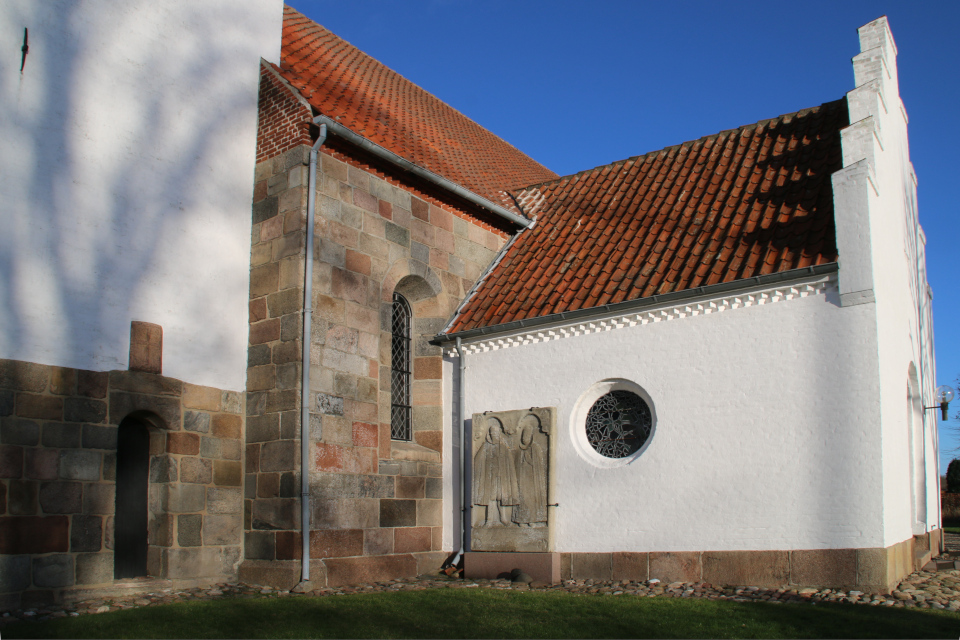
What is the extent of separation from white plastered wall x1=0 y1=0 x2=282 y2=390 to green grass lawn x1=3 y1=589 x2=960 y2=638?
9.25 ft

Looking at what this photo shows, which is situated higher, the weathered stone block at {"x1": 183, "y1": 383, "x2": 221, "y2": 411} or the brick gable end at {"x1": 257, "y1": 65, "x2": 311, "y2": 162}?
the brick gable end at {"x1": 257, "y1": 65, "x2": 311, "y2": 162}

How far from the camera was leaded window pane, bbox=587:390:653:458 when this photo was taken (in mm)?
9773

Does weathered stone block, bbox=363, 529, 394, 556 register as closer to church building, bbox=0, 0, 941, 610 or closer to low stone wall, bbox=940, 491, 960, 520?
church building, bbox=0, 0, 941, 610

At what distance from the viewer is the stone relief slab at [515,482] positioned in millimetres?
9859

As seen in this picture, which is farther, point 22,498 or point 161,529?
point 161,529

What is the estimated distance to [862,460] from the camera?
8.17m

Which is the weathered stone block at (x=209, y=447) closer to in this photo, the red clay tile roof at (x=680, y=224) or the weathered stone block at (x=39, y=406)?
the weathered stone block at (x=39, y=406)

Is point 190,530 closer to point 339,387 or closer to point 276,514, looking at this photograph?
point 276,514

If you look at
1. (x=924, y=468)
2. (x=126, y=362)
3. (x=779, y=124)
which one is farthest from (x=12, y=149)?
(x=924, y=468)

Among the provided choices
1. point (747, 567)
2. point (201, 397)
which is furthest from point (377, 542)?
point (747, 567)

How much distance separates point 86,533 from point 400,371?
4686mm

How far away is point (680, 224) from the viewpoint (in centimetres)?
1086

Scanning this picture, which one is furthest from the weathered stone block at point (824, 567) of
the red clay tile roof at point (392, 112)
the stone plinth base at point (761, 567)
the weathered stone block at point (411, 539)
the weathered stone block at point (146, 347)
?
the weathered stone block at point (146, 347)

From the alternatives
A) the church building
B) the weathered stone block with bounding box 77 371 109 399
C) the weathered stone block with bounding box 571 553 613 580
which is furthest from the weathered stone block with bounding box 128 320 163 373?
the weathered stone block with bounding box 571 553 613 580
